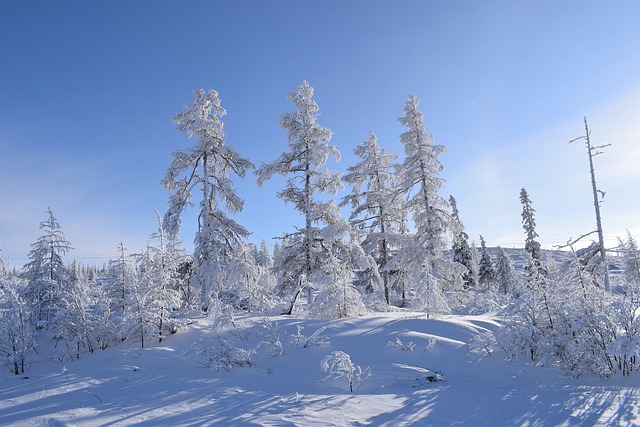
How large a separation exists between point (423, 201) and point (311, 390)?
15.8m

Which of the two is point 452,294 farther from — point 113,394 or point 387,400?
point 113,394

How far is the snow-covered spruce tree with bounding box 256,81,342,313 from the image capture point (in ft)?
58.3

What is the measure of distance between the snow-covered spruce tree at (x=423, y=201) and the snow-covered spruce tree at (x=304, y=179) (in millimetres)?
5247

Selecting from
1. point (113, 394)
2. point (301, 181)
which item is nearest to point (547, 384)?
point (113, 394)

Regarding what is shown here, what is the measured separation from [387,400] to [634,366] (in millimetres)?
5077

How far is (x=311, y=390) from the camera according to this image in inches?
244

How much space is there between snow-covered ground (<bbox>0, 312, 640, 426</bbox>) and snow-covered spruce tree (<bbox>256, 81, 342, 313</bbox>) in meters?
8.53

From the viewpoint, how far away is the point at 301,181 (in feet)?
60.2

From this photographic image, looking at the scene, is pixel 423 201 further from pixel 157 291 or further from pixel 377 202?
pixel 157 291

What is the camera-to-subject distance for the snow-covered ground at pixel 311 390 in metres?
4.78

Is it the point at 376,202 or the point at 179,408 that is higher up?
the point at 376,202

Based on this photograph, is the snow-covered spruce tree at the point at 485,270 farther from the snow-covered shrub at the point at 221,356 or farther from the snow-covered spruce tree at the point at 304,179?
the snow-covered shrub at the point at 221,356

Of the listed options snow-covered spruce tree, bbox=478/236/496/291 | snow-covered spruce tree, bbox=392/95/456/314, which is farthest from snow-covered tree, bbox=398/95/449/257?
snow-covered spruce tree, bbox=478/236/496/291

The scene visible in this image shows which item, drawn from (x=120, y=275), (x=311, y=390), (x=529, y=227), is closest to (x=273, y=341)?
(x=311, y=390)
